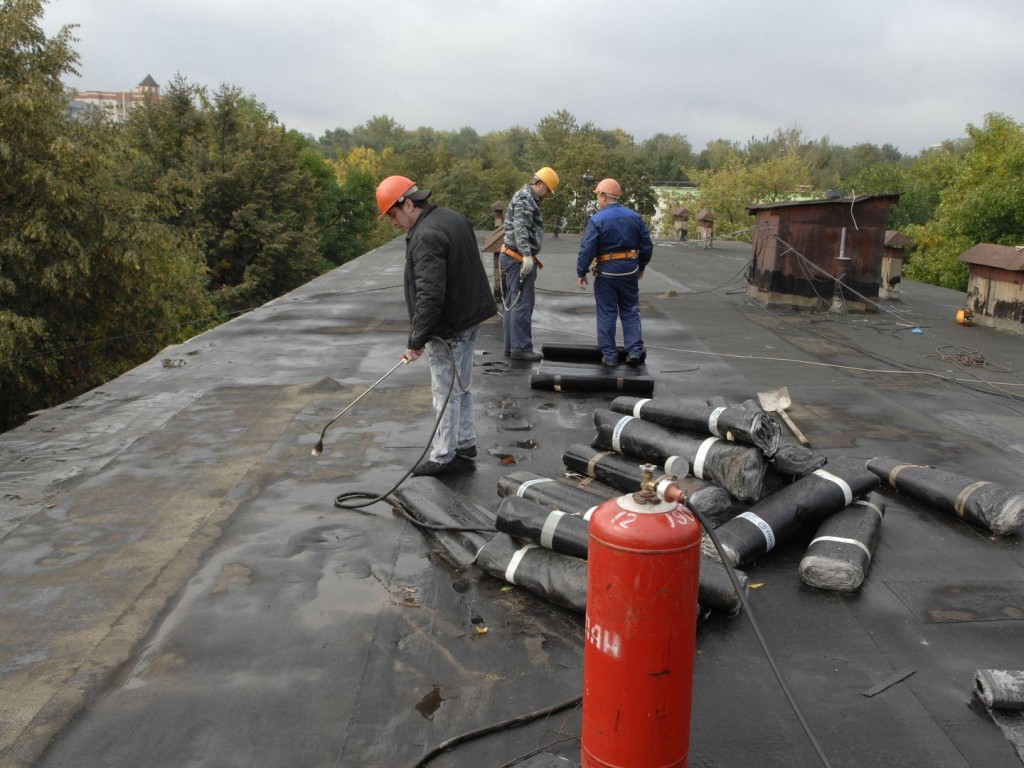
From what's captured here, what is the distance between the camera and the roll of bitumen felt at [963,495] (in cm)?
455

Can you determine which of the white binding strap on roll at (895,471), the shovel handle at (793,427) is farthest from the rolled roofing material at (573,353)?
the white binding strap on roll at (895,471)

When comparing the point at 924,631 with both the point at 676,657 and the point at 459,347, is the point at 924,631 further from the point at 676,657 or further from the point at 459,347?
the point at 459,347

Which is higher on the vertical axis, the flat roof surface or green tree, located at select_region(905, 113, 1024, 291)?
green tree, located at select_region(905, 113, 1024, 291)

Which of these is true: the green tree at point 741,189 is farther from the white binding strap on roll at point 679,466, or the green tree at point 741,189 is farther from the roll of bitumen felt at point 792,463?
the white binding strap on roll at point 679,466

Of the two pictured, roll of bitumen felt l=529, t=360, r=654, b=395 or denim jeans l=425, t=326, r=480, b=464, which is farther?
roll of bitumen felt l=529, t=360, r=654, b=395

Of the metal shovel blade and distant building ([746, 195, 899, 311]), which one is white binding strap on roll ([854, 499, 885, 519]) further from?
distant building ([746, 195, 899, 311])

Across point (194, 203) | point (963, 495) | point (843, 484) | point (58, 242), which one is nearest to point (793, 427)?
point (963, 495)

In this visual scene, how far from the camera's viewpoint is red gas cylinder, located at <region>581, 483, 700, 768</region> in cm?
252

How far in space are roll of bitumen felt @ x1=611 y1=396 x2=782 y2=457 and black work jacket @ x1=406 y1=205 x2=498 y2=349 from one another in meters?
1.39

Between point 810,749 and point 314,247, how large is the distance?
132 feet

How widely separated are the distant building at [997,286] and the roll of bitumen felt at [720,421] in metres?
8.41

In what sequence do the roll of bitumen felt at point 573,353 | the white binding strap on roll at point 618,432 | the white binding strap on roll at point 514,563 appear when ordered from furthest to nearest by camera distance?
the roll of bitumen felt at point 573,353 → the white binding strap on roll at point 618,432 → the white binding strap on roll at point 514,563

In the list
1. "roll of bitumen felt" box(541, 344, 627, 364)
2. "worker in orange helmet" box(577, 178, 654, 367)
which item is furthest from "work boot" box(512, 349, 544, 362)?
"worker in orange helmet" box(577, 178, 654, 367)

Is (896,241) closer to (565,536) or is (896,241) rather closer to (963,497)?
(963,497)
